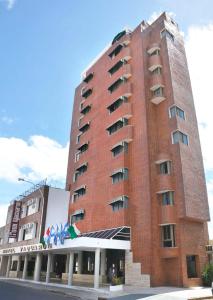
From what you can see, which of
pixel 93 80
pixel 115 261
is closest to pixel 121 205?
pixel 115 261

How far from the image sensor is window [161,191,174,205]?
32.5 m

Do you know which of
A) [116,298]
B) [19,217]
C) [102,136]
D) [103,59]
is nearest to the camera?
[116,298]

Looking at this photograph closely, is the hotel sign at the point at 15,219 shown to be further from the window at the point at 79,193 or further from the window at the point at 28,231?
the window at the point at 79,193

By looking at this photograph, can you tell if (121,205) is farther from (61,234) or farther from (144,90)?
(144,90)

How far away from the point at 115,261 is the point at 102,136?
60.4ft

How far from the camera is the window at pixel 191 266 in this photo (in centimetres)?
3061

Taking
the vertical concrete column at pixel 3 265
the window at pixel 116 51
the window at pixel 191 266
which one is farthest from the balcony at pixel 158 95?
the vertical concrete column at pixel 3 265

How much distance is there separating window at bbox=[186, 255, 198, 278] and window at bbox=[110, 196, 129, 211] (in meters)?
9.23

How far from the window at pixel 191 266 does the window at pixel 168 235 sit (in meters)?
2.37

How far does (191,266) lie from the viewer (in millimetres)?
31016

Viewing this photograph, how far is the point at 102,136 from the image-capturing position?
145 feet

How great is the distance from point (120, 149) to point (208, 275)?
1840 centimetres

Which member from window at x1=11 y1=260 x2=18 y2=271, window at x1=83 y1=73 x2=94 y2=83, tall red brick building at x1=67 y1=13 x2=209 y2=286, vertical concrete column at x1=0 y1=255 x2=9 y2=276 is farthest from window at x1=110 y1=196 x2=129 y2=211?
vertical concrete column at x1=0 y1=255 x2=9 y2=276

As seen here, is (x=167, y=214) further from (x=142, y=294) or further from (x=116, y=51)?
(x=116, y=51)
